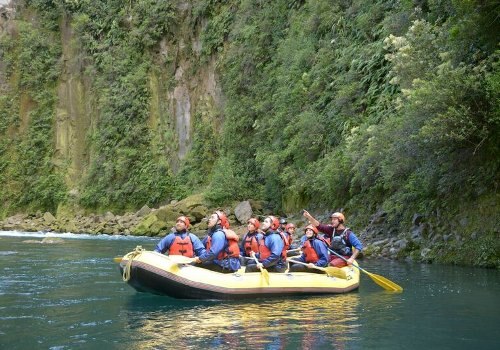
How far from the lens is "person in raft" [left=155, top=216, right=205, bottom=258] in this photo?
10359 millimetres

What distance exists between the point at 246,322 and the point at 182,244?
2.48m

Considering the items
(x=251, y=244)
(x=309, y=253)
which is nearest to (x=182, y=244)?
(x=251, y=244)

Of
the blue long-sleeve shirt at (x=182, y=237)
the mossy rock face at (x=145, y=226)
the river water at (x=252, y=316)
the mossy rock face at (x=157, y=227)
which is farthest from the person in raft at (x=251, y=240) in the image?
the mossy rock face at (x=145, y=226)

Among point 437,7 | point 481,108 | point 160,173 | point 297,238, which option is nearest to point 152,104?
point 160,173

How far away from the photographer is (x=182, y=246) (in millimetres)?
10375

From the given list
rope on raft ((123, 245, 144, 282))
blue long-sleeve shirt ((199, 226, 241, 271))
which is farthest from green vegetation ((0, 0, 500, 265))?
rope on raft ((123, 245, 144, 282))

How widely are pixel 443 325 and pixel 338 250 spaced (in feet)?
13.0

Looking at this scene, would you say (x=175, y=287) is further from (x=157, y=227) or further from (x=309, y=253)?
(x=157, y=227)

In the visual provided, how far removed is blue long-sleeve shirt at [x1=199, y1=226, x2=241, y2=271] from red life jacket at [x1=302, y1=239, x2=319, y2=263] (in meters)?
1.63

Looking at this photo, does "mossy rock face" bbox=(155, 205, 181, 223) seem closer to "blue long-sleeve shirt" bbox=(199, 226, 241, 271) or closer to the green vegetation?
the green vegetation

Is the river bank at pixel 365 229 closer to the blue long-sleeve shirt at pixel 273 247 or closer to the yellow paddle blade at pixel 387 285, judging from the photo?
the yellow paddle blade at pixel 387 285

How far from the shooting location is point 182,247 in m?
10.4

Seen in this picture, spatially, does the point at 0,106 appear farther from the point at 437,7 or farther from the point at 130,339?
the point at 130,339

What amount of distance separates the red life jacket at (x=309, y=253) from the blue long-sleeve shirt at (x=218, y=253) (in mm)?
1635
